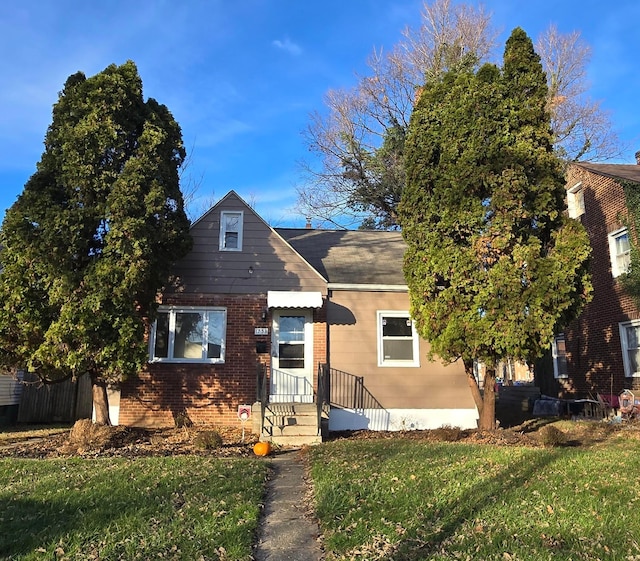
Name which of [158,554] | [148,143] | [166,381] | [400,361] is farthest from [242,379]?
[158,554]

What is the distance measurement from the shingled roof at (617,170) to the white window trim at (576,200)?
2.31 ft

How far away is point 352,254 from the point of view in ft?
43.2

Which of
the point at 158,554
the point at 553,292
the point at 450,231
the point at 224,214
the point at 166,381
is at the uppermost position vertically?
the point at 224,214

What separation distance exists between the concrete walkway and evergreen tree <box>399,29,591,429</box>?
4.10 m

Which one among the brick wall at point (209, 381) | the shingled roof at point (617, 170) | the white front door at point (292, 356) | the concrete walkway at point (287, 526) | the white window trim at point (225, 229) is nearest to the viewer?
the concrete walkway at point (287, 526)

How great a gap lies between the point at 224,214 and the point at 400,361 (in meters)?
5.15

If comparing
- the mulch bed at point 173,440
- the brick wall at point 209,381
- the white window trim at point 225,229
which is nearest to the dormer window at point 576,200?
the mulch bed at point 173,440

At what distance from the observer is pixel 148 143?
902 centimetres

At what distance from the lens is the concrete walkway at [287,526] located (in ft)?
13.2

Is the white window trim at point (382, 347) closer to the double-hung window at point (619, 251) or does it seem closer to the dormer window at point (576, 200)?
the double-hung window at point (619, 251)

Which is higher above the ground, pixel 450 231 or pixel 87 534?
A: pixel 450 231

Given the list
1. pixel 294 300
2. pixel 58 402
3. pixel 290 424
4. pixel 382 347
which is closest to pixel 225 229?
pixel 294 300

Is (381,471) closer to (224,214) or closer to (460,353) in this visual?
(460,353)

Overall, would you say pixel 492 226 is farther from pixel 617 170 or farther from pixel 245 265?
pixel 617 170
